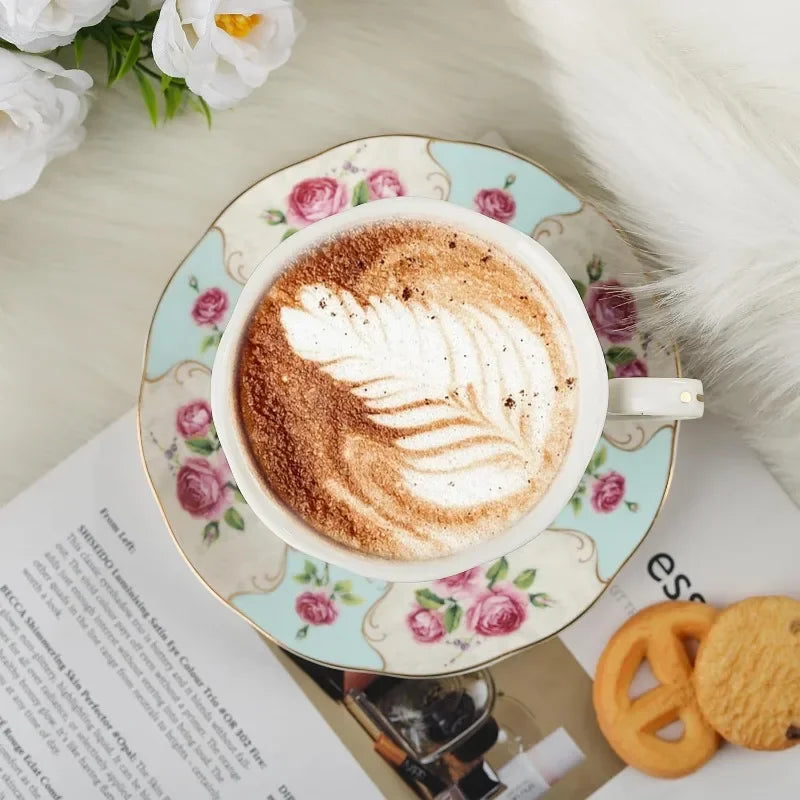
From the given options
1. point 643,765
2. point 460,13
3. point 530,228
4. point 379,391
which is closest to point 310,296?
point 379,391

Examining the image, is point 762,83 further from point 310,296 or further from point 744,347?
point 310,296

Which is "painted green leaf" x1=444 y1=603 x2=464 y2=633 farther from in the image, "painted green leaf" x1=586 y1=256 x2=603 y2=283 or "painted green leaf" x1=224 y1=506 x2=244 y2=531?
"painted green leaf" x1=586 y1=256 x2=603 y2=283

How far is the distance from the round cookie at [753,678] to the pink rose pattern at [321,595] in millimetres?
349

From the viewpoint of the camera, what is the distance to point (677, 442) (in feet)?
2.77

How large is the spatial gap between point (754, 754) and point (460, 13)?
0.83 meters

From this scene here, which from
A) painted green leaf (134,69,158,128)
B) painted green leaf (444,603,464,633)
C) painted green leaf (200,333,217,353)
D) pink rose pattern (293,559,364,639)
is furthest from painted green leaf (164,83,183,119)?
painted green leaf (444,603,464,633)

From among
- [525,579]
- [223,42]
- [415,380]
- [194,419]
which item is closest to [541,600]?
[525,579]

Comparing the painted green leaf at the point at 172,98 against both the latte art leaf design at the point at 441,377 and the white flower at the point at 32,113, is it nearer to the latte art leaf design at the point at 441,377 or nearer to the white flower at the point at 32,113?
the white flower at the point at 32,113

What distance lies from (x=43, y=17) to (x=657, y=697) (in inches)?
32.8

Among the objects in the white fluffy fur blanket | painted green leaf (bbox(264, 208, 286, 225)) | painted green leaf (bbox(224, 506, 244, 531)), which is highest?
the white fluffy fur blanket

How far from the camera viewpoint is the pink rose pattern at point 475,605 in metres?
0.81

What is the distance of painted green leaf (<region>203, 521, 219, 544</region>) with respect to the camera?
80 cm

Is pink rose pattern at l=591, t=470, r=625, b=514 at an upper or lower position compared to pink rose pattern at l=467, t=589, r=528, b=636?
upper

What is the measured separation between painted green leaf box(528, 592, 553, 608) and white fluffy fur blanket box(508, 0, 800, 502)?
278 mm
